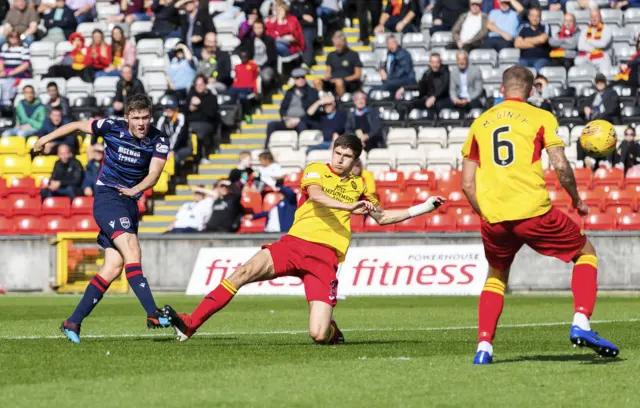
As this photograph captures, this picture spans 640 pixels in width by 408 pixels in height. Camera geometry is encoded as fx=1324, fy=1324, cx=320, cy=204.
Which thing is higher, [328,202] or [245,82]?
[328,202]

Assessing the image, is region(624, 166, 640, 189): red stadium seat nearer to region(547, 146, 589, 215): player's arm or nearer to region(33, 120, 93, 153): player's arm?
region(33, 120, 93, 153): player's arm

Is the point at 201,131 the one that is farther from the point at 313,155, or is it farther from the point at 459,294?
the point at 459,294

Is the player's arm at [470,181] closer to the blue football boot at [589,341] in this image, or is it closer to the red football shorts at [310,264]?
the blue football boot at [589,341]

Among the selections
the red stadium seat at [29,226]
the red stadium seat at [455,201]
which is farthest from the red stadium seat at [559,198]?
the red stadium seat at [29,226]

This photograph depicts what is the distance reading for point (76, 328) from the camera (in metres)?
11.1

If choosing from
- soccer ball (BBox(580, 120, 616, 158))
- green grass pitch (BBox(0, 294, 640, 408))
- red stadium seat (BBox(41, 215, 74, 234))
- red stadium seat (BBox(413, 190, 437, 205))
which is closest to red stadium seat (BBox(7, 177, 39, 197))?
red stadium seat (BBox(41, 215, 74, 234))

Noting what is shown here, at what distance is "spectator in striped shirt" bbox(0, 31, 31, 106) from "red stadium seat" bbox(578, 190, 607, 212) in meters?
13.8

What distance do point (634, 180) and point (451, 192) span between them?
306 cm

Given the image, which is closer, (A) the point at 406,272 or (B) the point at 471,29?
(A) the point at 406,272

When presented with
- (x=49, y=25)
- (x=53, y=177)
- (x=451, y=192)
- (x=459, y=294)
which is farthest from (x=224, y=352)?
(x=49, y=25)

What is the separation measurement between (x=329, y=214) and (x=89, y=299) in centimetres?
220

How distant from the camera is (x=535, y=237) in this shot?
8.68m

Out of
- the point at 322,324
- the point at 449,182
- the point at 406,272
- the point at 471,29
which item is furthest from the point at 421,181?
the point at 322,324

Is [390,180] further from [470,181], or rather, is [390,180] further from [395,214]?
[470,181]
